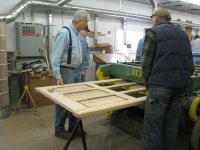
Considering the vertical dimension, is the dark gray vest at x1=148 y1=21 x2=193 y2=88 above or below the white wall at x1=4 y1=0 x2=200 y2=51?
below

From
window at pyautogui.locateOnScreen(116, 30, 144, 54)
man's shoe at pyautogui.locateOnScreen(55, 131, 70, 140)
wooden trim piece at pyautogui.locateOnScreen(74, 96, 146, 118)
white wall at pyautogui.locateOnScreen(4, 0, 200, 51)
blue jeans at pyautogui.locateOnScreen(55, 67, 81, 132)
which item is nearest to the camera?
wooden trim piece at pyautogui.locateOnScreen(74, 96, 146, 118)

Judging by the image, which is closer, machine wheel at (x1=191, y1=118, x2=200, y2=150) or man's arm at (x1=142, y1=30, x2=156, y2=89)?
man's arm at (x1=142, y1=30, x2=156, y2=89)

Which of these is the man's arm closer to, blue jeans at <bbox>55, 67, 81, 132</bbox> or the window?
blue jeans at <bbox>55, 67, 81, 132</bbox>

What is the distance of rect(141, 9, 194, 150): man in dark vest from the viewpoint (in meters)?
1.79

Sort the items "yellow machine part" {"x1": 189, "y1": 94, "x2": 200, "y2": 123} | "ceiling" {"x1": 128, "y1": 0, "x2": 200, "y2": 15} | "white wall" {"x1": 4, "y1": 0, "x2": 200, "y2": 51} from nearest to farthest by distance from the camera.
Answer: "yellow machine part" {"x1": 189, "y1": 94, "x2": 200, "y2": 123}
"white wall" {"x1": 4, "y1": 0, "x2": 200, "y2": 51}
"ceiling" {"x1": 128, "y1": 0, "x2": 200, "y2": 15}

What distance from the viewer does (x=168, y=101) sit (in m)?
1.90

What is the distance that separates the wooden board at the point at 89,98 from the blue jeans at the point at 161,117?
0.13 m

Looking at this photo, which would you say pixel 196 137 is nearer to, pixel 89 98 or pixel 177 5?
pixel 89 98

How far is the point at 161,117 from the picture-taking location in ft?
6.13

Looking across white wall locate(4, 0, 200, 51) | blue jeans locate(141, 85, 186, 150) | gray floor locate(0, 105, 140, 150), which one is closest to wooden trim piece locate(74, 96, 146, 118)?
blue jeans locate(141, 85, 186, 150)

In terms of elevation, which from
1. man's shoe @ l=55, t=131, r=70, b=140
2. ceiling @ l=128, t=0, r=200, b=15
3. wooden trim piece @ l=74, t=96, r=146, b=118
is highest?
ceiling @ l=128, t=0, r=200, b=15

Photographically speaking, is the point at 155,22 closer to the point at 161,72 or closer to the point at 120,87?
the point at 161,72

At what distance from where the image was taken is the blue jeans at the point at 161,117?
6.00 feet

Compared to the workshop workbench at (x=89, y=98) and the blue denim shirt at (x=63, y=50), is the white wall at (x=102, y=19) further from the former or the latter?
the workshop workbench at (x=89, y=98)
